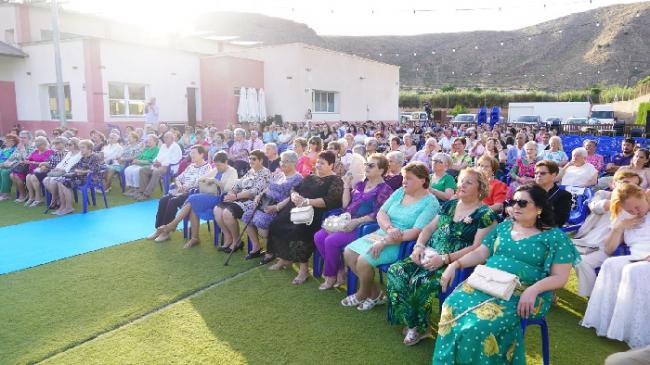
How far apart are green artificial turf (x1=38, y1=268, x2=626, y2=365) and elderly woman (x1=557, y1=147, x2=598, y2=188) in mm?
2643

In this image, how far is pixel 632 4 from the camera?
64812 mm

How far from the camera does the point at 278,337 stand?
349 cm

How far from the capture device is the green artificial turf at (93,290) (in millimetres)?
3535

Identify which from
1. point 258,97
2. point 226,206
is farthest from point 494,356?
point 258,97

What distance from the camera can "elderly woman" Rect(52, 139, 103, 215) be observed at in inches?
297

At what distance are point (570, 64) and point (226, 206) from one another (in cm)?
6340

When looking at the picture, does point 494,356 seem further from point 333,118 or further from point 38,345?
point 333,118

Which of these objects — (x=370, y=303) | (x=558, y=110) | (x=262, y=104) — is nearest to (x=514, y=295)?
(x=370, y=303)

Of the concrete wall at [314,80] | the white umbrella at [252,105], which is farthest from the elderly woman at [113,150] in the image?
the concrete wall at [314,80]

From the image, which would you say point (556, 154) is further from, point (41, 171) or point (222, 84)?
point (222, 84)

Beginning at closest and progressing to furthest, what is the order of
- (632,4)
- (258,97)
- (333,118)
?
(258,97) → (333,118) → (632,4)

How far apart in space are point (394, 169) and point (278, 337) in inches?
89.8

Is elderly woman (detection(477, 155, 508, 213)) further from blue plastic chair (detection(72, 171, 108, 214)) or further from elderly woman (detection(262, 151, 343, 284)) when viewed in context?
blue plastic chair (detection(72, 171, 108, 214))

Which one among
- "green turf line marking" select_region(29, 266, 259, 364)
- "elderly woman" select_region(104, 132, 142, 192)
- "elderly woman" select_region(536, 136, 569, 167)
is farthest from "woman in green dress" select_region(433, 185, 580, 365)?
"elderly woman" select_region(104, 132, 142, 192)
